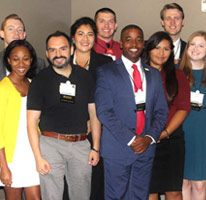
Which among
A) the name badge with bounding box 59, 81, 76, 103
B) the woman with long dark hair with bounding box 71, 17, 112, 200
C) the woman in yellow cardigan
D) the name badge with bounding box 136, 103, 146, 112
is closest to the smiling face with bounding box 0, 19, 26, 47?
the woman with long dark hair with bounding box 71, 17, 112, 200

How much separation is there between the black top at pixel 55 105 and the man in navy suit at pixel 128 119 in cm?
15

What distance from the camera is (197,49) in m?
3.19

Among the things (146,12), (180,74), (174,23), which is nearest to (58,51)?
(180,74)

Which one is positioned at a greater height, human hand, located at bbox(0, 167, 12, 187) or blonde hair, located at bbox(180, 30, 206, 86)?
blonde hair, located at bbox(180, 30, 206, 86)

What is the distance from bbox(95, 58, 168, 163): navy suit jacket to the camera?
2584 millimetres

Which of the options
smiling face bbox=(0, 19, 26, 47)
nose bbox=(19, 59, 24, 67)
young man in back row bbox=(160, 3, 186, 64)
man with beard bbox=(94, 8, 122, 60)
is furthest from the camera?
young man in back row bbox=(160, 3, 186, 64)

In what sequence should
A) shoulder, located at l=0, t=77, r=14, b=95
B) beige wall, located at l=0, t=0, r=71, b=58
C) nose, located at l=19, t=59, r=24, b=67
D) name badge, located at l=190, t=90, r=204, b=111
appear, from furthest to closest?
beige wall, located at l=0, t=0, r=71, b=58 → name badge, located at l=190, t=90, r=204, b=111 → nose, located at l=19, t=59, r=24, b=67 → shoulder, located at l=0, t=77, r=14, b=95

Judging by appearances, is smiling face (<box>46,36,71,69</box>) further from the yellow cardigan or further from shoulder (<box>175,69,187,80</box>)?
shoulder (<box>175,69,187,80</box>)

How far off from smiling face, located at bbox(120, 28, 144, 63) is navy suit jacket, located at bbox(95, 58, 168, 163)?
0.36 feet

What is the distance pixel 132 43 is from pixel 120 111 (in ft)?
1.77

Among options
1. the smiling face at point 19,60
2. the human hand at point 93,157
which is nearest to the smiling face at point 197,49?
the human hand at point 93,157

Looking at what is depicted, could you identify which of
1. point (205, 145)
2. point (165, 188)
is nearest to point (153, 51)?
point (205, 145)

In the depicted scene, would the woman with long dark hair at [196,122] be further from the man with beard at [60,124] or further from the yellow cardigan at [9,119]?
the yellow cardigan at [9,119]

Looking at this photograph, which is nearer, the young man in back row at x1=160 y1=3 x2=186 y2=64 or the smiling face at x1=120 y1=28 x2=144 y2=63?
the smiling face at x1=120 y1=28 x2=144 y2=63
